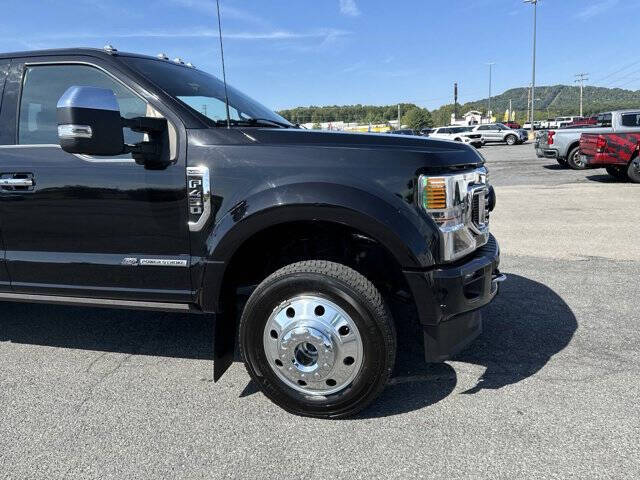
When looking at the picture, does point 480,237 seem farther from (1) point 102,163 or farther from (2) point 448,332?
(1) point 102,163

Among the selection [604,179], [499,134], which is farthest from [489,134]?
[604,179]

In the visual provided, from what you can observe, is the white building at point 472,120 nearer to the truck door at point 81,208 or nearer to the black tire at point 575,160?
the black tire at point 575,160

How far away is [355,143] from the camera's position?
8.51ft

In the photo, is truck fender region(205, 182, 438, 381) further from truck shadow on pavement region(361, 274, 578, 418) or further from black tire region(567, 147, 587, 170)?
black tire region(567, 147, 587, 170)

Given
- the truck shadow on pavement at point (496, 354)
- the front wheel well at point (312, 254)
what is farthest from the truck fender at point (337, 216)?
the truck shadow on pavement at point (496, 354)

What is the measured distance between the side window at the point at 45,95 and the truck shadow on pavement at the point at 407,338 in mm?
1540

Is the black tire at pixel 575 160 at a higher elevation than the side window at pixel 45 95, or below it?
below

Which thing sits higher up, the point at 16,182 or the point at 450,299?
the point at 16,182

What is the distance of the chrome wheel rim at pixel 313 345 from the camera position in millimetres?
2584

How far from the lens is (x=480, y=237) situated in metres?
2.84

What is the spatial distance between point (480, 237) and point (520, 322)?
4.65ft

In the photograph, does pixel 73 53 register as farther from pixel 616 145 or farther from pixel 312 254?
pixel 616 145

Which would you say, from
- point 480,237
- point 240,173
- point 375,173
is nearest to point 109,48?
point 240,173

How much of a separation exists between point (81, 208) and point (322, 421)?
5.90 ft
